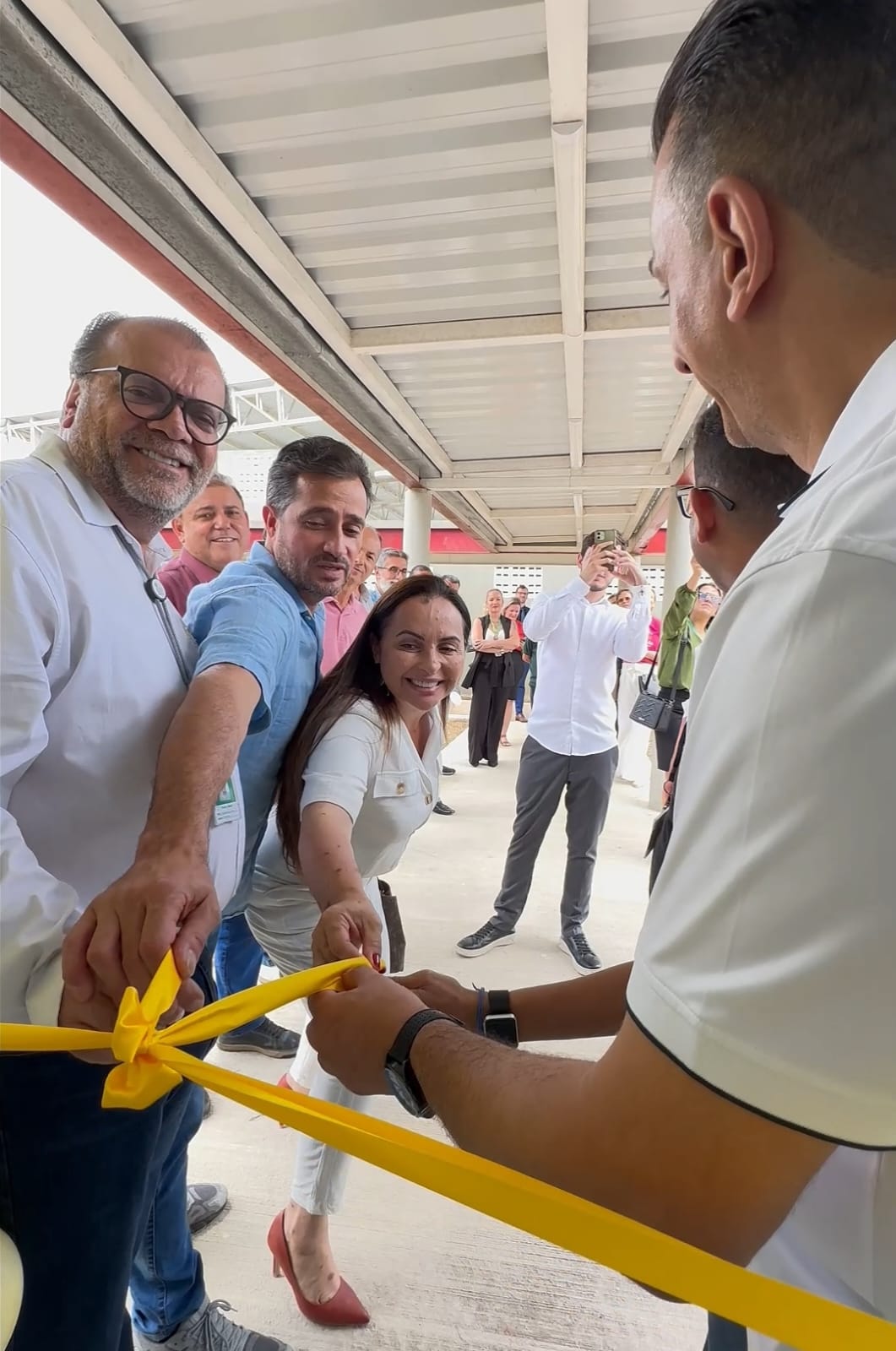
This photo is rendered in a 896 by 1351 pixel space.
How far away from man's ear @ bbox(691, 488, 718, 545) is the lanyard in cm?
124

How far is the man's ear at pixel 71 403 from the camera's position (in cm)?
134

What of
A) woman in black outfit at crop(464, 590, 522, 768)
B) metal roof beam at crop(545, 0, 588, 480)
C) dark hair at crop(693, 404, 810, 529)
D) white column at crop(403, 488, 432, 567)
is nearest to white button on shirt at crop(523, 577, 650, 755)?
metal roof beam at crop(545, 0, 588, 480)

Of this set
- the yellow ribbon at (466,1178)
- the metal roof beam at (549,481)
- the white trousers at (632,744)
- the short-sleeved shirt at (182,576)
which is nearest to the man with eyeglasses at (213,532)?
the short-sleeved shirt at (182,576)

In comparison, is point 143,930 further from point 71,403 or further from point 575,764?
point 575,764

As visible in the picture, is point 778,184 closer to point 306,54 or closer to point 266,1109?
point 266,1109

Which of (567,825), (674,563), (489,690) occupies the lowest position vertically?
(567,825)

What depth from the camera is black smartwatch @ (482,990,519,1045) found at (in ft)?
3.87

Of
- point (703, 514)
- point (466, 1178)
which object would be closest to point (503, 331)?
point (703, 514)

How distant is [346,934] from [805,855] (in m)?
0.93

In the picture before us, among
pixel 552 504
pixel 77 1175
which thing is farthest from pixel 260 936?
pixel 552 504

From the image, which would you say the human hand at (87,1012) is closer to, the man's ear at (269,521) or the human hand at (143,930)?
the human hand at (143,930)

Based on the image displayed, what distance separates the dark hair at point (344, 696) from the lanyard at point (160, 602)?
0.44 m

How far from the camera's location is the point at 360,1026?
2.94ft

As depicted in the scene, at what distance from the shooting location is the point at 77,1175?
99 centimetres
